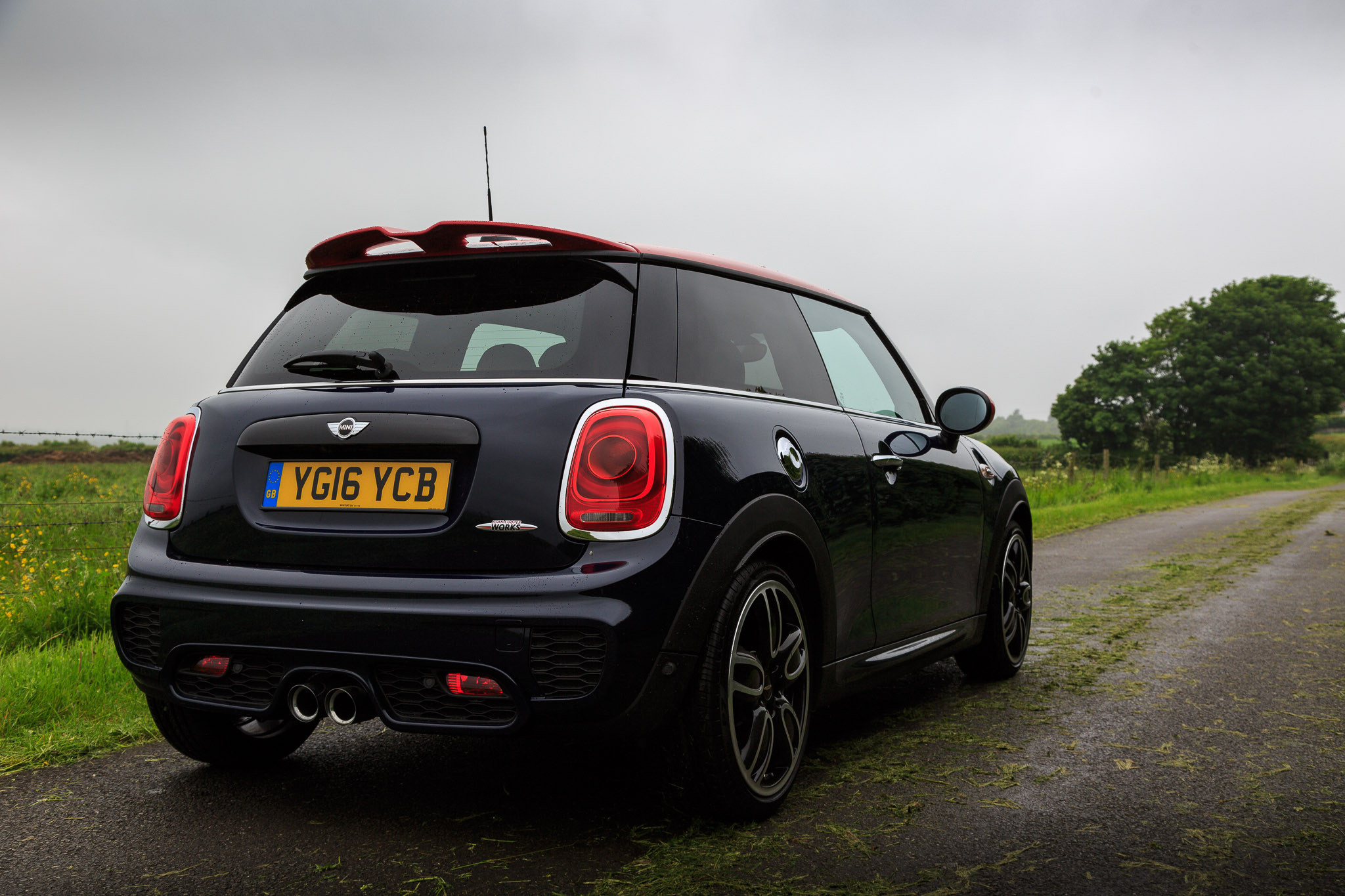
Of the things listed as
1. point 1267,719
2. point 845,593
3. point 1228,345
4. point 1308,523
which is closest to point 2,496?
point 845,593

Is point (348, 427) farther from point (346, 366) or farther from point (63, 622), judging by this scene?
point (63, 622)

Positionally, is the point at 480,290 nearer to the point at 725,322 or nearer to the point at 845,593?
the point at 725,322

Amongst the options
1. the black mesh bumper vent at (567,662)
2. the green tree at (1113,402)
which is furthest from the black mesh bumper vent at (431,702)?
the green tree at (1113,402)

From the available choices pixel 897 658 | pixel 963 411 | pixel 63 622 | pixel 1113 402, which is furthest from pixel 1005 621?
pixel 1113 402

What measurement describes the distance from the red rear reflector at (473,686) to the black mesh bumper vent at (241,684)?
0.48 metres

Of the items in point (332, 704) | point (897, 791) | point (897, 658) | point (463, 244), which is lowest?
point (897, 791)

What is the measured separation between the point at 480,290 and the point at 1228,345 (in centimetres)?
7619

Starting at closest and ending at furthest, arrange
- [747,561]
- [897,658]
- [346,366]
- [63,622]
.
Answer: [747,561] < [346,366] < [897,658] < [63,622]

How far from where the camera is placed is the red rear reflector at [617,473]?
267 centimetres

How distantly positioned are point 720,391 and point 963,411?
1.91m

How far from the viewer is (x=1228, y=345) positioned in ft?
230

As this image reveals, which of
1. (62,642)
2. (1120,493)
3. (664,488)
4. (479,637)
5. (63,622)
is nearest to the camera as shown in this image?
(479,637)

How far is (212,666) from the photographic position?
2.94 metres

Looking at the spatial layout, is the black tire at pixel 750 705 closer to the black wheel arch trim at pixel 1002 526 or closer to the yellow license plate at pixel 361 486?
the yellow license plate at pixel 361 486
